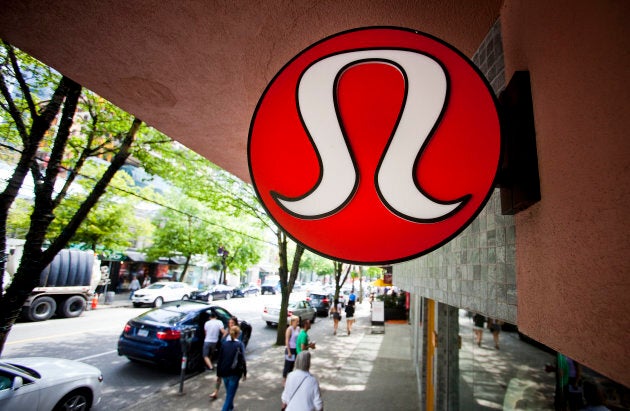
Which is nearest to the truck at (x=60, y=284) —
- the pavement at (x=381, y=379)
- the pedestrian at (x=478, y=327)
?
the pavement at (x=381, y=379)

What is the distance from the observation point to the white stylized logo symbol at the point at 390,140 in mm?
1337

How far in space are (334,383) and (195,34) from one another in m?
8.05

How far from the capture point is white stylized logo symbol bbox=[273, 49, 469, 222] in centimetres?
134

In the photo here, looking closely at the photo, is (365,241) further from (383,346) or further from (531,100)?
(383,346)

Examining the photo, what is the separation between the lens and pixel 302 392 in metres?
3.96

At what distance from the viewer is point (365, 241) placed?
1396 millimetres

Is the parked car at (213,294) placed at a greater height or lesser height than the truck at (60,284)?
lesser

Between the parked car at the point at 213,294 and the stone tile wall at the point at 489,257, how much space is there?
23.3 meters

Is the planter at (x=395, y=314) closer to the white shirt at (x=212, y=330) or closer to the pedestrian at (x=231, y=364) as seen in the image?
the white shirt at (x=212, y=330)

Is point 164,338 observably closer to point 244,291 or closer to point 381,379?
point 381,379

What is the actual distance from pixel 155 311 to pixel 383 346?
27.9ft

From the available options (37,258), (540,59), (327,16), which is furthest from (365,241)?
(37,258)

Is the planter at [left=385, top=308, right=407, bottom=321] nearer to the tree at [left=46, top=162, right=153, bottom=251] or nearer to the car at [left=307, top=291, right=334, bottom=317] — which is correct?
the car at [left=307, top=291, right=334, bottom=317]

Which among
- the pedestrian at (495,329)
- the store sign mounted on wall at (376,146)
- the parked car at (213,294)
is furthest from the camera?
the parked car at (213,294)
